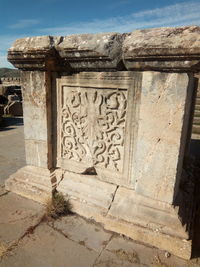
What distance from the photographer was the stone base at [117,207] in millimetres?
1653

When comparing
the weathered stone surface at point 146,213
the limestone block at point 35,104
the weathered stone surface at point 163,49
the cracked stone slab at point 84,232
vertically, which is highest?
the weathered stone surface at point 163,49

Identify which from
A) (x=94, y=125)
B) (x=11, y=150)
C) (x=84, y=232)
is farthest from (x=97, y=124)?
(x=11, y=150)

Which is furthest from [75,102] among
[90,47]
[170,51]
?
[170,51]

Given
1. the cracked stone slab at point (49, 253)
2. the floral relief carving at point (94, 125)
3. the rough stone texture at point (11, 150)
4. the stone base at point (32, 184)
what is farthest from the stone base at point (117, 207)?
the rough stone texture at point (11, 150)

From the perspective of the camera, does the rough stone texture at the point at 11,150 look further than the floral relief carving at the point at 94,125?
Yes

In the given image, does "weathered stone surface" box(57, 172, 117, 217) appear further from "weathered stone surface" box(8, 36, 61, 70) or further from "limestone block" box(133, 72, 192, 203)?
"weathered stone surface" box(8, 36, 61, 70)

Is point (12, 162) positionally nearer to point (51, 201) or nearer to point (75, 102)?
point (51, 201)

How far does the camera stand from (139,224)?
1.76 m

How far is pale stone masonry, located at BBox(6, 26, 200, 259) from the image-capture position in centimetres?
157

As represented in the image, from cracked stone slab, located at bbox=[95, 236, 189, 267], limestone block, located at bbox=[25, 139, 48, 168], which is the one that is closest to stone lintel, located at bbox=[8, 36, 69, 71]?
limestone block, located at bbox=[25, 139, 48, 168]

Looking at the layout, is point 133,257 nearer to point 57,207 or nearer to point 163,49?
point 57,207

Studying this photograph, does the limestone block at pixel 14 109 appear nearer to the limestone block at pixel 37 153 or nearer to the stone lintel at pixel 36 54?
the limestone block at pixel 37 153

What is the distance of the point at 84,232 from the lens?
1837mm

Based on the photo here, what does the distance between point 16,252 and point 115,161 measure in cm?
115
